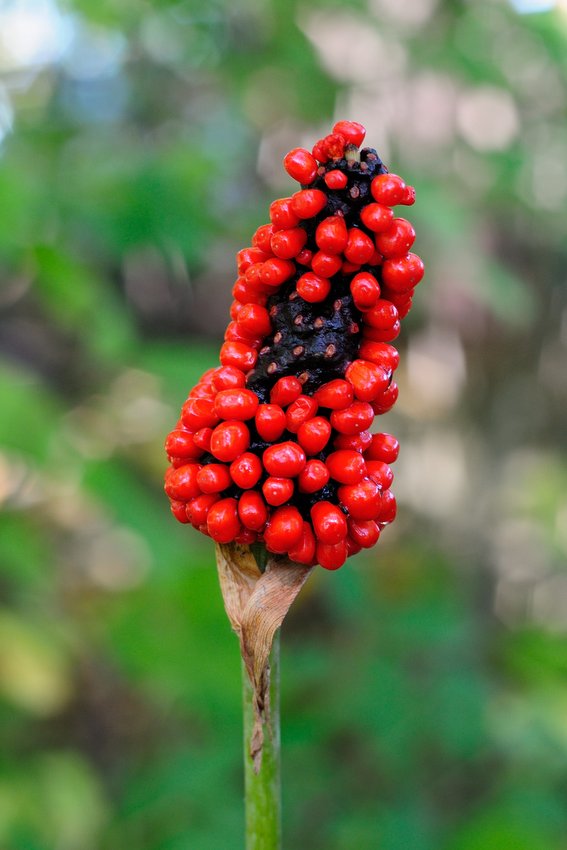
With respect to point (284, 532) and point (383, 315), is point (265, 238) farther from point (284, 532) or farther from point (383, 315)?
point (284, 532)

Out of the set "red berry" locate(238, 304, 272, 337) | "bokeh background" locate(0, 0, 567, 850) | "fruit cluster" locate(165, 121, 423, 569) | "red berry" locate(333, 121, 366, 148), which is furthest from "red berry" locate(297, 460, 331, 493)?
"bokeh background" locate(0, 0, 567, 850)

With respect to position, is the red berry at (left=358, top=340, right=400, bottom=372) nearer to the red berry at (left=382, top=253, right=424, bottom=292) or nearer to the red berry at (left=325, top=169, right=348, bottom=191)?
the red berry at (left=382, top=253, right=424, bottom=292)

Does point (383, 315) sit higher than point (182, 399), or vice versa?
point (383, 315)

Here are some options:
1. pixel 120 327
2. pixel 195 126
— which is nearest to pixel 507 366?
pixel 195 126

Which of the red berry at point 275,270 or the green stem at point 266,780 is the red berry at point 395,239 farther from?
the green stem at point 266,780

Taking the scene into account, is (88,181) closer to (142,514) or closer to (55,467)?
(55,467)

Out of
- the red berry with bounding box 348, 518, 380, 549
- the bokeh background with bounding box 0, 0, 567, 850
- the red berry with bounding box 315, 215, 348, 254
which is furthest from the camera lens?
the bokeh background with bounding box 0, 0, 567, 850

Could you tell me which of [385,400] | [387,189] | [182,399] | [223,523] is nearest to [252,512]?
[223,523]
